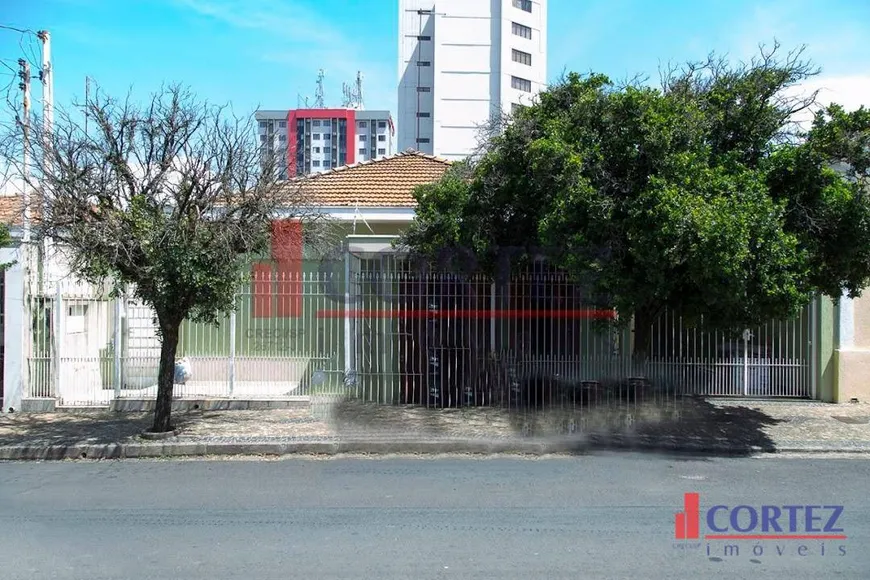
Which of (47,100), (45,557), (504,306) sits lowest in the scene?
(45,557)

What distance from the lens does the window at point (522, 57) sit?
220 ft

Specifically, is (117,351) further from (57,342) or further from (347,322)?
(347,322)

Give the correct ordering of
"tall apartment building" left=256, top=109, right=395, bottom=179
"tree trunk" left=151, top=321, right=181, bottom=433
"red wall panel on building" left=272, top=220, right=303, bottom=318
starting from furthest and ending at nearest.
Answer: "tall apartment building" left=256, top=109, right=395, bottom=179 → "red wall panel on building" left=272, top=220, right=303, bottom=318 → "tree trunk" left=151, top=321, right=181, bottom=433

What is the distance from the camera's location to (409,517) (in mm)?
5746

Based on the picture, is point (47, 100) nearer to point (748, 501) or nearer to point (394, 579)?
point (394, 579)

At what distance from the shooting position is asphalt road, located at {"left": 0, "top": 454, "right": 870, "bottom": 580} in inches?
183

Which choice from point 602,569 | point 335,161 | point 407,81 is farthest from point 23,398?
point 335,161

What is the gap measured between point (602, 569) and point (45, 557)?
3.86 m

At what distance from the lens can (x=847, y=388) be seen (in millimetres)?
11312

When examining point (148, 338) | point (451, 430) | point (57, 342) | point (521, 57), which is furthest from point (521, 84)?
point (451, 430)

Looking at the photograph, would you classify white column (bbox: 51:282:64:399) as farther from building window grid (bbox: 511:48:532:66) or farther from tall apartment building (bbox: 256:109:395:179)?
tall apartment building (bbox: 256:109:395:179)

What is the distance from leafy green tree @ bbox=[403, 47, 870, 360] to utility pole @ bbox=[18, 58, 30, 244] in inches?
247

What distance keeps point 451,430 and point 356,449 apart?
1387 mm

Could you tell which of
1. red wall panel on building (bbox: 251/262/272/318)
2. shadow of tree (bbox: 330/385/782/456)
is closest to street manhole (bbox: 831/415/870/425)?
shadow of tree (bbox: 330/385/782/456)
